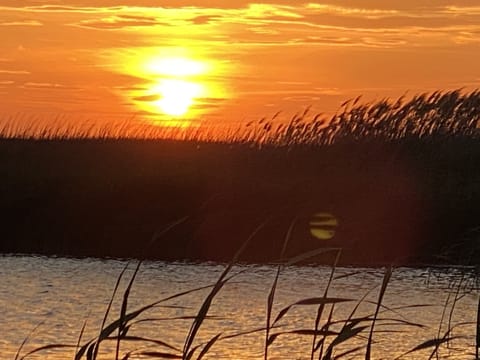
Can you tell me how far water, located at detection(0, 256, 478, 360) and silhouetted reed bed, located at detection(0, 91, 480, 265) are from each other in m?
0.49

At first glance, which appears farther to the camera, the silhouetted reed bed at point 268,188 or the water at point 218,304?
the silhouetted reed bed at point 268,188

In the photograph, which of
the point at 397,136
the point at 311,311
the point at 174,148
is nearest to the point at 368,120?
the point at 397,136

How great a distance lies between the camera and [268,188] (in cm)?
985

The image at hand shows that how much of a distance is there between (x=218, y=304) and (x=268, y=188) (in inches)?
130

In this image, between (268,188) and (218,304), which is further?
(268,188)

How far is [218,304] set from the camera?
666cm

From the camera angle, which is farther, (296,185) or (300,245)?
(296,185)

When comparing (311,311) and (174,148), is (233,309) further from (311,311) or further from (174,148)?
(174,148)

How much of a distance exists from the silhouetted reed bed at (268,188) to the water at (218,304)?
0.49m

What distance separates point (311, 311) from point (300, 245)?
7.73 feet

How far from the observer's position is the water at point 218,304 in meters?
5.49

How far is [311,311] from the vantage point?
640 centimetres

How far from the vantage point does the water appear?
18.0 feet

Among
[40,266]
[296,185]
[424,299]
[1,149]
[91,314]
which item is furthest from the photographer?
[1,149]
